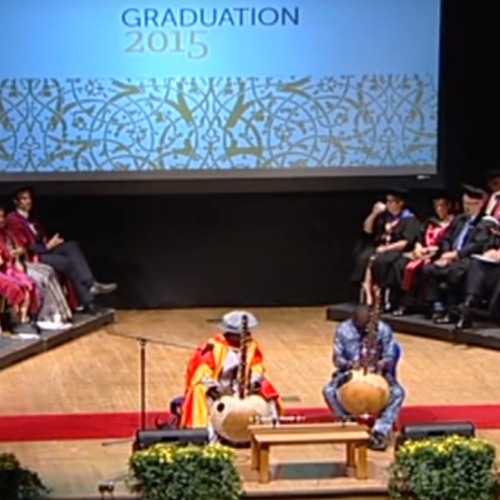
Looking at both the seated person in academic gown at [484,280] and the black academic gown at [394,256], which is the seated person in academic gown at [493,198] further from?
the black academic gown at [394,256]

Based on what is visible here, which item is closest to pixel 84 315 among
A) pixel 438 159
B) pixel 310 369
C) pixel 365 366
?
pixel 310 369

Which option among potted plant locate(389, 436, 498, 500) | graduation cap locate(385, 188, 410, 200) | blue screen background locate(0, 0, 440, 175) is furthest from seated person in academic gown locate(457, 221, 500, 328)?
potted plant locate(389, 436, 498, 500)

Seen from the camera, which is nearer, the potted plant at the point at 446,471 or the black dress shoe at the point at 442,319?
the potted plant at the point at 446,471

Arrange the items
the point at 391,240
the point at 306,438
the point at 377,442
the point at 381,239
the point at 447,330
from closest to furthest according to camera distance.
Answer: the point at 306,438
the point at 377,442
the point at 447,330
the point at 391,240
the point at 381,239

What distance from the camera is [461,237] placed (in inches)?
553

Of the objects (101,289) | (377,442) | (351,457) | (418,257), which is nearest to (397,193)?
(418,257)

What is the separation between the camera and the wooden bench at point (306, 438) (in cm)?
942

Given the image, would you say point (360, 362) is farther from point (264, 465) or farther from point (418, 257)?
point (418, 257)

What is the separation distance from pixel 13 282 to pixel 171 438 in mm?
4469

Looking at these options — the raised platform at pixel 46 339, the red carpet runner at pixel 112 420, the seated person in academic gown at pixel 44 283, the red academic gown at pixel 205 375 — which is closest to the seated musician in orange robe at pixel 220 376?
the red academic gown at pixel 205 375

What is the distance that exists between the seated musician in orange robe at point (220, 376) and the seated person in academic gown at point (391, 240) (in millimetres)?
4482

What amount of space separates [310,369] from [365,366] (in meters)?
2.49

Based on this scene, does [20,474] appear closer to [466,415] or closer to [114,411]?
[114,411]

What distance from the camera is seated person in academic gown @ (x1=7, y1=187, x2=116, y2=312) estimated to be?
14.1 meters
